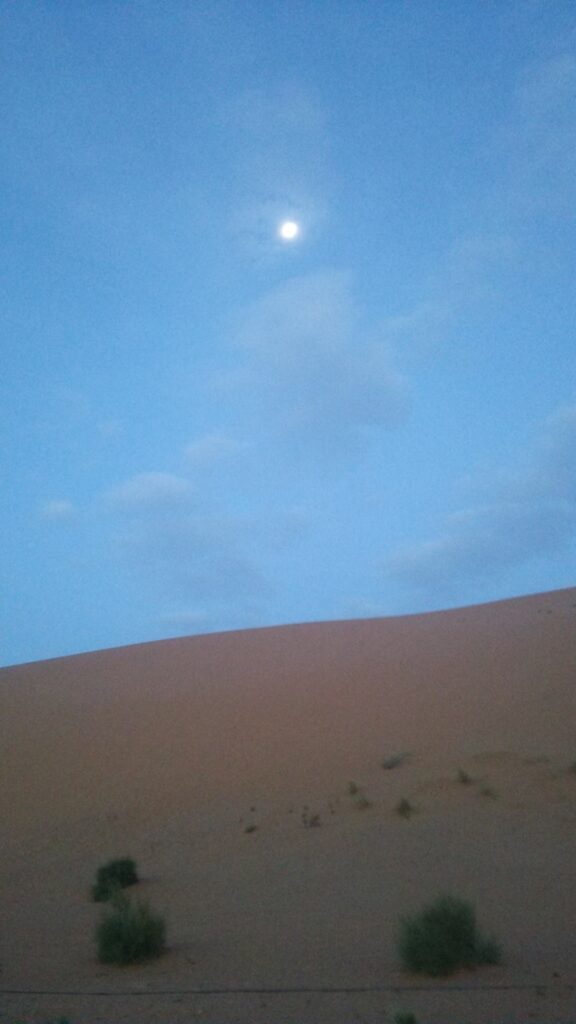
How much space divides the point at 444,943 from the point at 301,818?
8.91 m

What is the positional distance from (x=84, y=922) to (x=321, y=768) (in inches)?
357

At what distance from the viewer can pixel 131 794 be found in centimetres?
2102

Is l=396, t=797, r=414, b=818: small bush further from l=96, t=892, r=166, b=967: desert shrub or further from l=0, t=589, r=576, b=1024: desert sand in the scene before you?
l=96, t=892, r=166, b=967: desert shrub

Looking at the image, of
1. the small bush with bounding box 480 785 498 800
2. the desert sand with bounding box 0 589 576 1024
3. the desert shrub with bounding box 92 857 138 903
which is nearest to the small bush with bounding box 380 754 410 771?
the desert sand with bounding box 0 589 576 1024

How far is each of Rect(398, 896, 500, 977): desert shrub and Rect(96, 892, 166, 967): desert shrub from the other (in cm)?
299

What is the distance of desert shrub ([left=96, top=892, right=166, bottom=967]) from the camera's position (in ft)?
31.2

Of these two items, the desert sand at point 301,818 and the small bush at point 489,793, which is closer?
the desert sand at point 301,818

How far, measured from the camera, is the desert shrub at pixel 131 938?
9.52 m

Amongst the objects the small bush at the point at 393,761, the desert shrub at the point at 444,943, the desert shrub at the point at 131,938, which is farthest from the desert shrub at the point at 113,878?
the small bush at the point at 393,761

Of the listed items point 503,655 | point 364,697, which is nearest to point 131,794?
point 364,697

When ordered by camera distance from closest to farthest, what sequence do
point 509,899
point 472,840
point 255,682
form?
point 509,899
point 472,840
point 255,682

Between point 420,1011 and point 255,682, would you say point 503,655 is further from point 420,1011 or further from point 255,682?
point 420,1011

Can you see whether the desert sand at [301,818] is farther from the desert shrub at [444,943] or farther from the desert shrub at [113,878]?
the desert shrub at [113,878]

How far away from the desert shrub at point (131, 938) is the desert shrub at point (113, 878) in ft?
11.0
